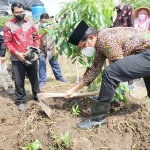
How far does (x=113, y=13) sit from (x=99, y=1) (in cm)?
24

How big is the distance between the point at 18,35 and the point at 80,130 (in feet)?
6.45

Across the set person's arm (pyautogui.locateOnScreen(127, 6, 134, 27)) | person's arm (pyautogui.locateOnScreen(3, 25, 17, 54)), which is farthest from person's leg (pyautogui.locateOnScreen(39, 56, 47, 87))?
person's arm (pyautogui.locateOnScreen(127, 6, 134, 27))

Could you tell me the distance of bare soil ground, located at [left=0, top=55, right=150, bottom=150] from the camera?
2.82 metres

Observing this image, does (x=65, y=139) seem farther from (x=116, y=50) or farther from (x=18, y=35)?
(x=18, y=35)

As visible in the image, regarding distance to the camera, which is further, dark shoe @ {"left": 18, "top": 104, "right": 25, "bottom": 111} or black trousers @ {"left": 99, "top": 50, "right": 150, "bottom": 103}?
dark shoe @ {"left": 18, "top": 104, "right": 25, "bottom": 111}

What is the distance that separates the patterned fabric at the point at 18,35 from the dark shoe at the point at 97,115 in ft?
5.91

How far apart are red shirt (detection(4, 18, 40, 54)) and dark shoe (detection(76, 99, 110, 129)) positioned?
1802 mm

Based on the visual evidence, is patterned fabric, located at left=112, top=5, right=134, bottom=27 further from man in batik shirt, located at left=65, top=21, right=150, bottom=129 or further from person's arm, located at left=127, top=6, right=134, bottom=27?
man in batik shirt, located at left=65, top=21, right=150, bottom=129

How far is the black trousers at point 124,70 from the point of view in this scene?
2.76 meters

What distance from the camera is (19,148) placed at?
→ 305 cm

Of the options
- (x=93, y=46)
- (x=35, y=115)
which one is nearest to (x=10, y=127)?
(x=35, y=115)

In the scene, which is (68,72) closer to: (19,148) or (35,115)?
(35,115)

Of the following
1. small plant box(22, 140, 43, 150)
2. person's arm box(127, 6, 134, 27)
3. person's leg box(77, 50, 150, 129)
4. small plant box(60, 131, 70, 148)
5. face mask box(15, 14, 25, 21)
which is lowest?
small plant box(22, 140, 43, 150)

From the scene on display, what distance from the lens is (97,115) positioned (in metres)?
2.96
